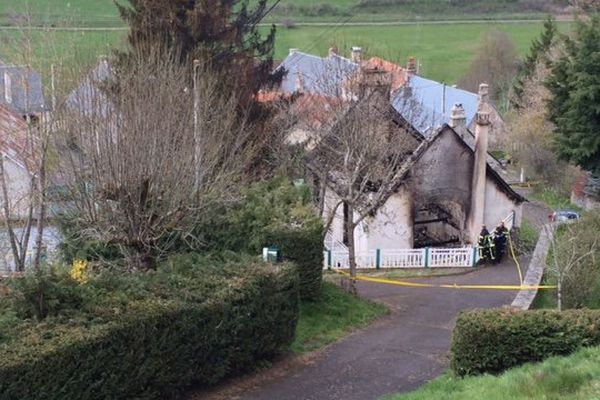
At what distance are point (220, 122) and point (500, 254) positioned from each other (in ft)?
38.5

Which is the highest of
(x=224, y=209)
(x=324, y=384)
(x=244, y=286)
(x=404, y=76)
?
(x=404, y=76)

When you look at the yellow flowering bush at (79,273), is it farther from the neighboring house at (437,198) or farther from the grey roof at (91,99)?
the neighboring house at (437,198)

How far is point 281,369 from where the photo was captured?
14.4 metres

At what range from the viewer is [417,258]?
2545 cm

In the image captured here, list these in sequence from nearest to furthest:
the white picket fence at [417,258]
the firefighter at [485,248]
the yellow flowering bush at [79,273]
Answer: the yellow flowering bush at [79,273], the white picket fence at [417,258], the firefighter at [485,248]

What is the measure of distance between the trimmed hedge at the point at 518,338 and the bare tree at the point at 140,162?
5709 mm

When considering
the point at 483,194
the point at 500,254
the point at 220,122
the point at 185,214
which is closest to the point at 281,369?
the point at 185,214

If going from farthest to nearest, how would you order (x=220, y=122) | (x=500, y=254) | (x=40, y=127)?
(x=500, y=254) < (x=220, y=122) < (x=40, y=127)

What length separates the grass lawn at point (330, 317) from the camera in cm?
1605

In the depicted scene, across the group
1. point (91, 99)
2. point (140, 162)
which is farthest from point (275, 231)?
point (91, 99)

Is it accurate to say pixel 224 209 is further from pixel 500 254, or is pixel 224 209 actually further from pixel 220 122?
pixel 500 254

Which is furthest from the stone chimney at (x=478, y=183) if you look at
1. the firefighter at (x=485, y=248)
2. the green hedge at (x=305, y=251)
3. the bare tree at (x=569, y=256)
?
the green hedge at (x=305, y=251)

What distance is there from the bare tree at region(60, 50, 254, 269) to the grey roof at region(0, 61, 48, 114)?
51.8 inches

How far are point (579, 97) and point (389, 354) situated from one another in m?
14.8
